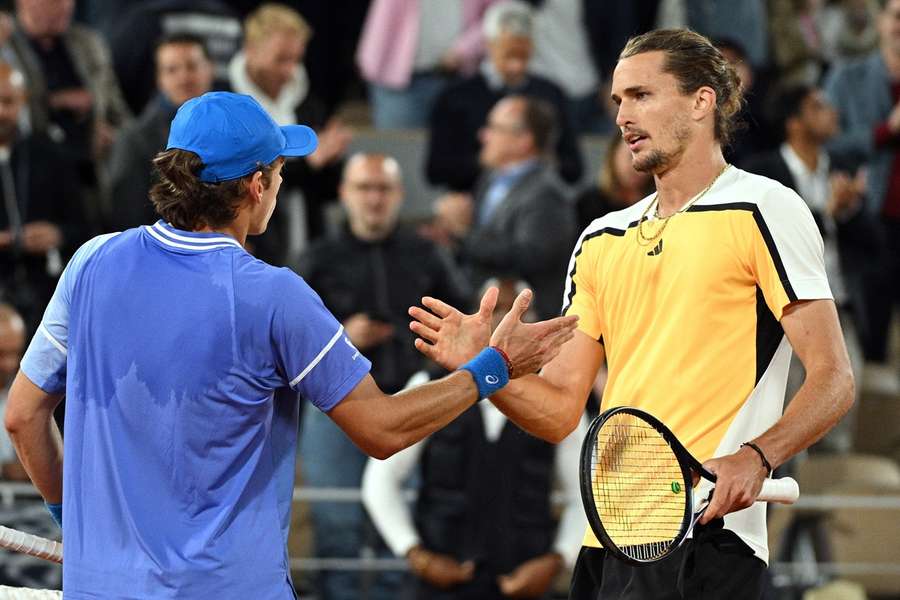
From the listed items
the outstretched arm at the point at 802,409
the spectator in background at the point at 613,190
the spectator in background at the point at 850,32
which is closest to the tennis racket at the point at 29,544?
the outstretched arm at the point at 802,409

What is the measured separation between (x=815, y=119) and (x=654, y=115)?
5061 millimetres

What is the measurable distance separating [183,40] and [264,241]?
1.13 metres

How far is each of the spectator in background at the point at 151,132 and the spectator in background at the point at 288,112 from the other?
1.44 ft

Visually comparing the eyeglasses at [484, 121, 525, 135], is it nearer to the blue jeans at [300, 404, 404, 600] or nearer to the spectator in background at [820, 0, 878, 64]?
the blue jeans at [300, 404, 404, 600]

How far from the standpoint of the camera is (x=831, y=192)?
895 centimetres

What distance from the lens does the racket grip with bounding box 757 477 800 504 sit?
3.61 m

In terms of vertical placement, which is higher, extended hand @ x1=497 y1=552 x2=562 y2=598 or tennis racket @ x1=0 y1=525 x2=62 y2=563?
tennis racket @ x1=0 y1=525 x2=62 y2=563

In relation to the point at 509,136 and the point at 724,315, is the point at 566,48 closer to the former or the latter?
the point at 509,136

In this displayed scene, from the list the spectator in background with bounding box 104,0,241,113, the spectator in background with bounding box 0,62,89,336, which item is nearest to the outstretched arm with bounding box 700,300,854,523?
the spectator in background with bounding box 0,62,89,336

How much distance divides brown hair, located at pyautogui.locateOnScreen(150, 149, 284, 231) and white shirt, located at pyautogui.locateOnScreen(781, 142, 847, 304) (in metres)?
5.50

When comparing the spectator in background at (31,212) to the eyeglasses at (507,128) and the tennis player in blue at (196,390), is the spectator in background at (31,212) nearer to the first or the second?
the eyeglasses at (507,128)

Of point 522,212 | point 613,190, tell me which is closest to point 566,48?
point 613,190

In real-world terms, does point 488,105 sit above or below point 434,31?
below

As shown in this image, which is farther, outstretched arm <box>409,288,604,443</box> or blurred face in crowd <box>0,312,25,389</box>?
blurred face in crowd <box>0,312,25,389</box>
